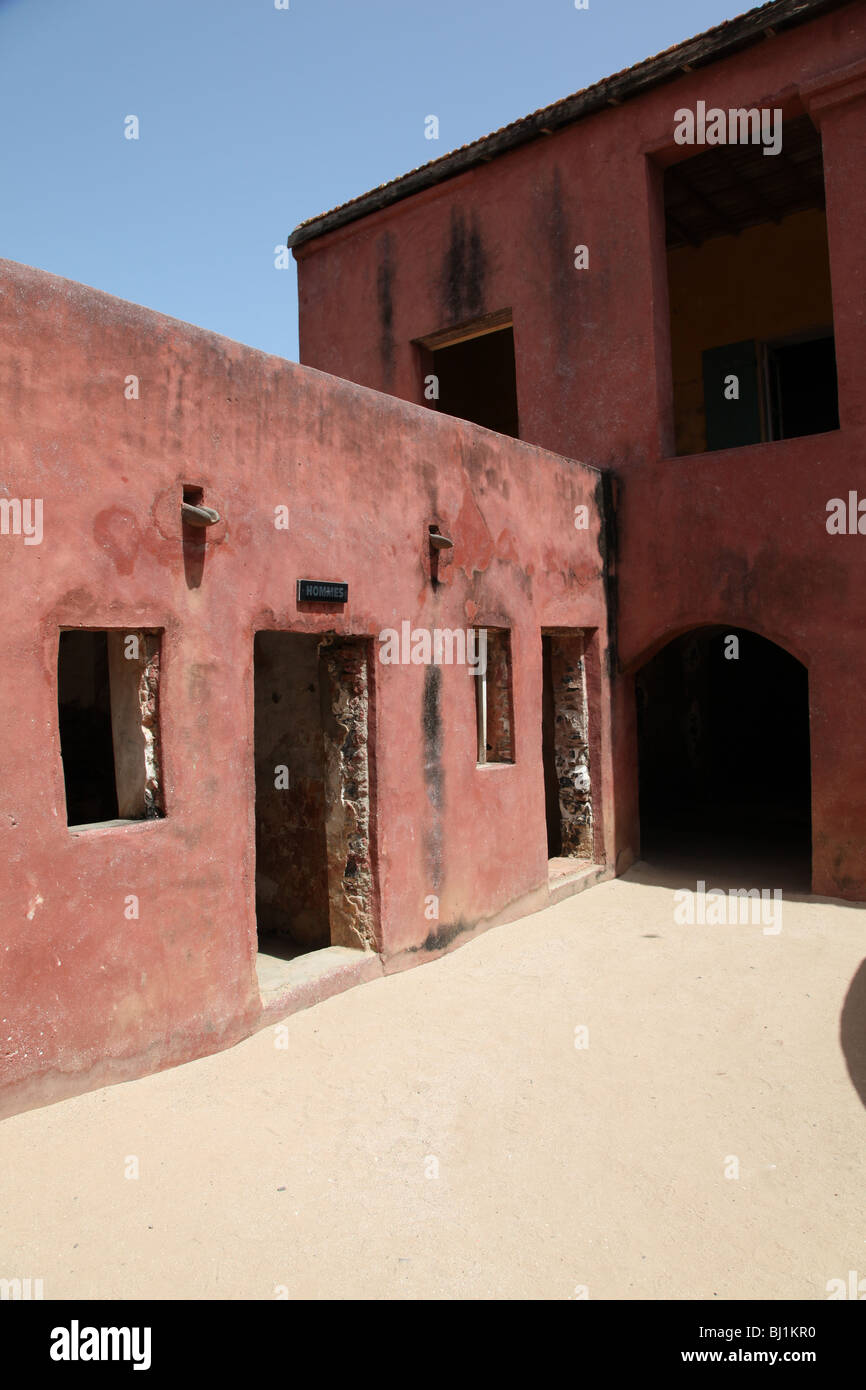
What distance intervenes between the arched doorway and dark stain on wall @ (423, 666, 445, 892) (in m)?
4.00

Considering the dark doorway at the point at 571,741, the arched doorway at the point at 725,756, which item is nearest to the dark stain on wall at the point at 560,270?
the dark doorway at the point at 571,741

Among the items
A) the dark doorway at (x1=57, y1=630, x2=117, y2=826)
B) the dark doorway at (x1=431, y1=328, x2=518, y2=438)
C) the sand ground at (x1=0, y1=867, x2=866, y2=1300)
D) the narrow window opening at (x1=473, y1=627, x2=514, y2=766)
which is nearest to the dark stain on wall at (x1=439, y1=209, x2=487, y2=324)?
the dark doorway at (x1=431, y1=328, x2=518, y2=438)

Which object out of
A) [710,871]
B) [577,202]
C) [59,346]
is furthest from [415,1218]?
[577,202]

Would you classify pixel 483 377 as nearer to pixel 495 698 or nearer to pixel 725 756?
pixel 725 756

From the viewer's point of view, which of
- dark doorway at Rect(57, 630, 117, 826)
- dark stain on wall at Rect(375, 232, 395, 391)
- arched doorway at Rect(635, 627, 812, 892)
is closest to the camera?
dark doorway at Rect(57, 630, 117, 826)

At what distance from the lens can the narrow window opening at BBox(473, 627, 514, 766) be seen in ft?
26.1

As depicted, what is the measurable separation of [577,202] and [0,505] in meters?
7.80

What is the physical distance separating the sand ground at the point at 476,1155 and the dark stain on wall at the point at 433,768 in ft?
2.74

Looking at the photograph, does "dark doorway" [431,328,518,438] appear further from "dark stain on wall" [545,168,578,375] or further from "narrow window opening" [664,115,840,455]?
"dark stain on wall" [545,168,578,375]

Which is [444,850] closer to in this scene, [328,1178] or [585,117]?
[328,1178]

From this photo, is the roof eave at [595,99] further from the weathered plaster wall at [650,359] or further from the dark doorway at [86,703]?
the dark doorway at [86,703]

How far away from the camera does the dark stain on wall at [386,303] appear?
11.4 m

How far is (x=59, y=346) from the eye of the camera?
4.36 m

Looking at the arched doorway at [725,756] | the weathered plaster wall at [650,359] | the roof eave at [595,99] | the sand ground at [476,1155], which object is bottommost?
the sand ground at [476,1155]
